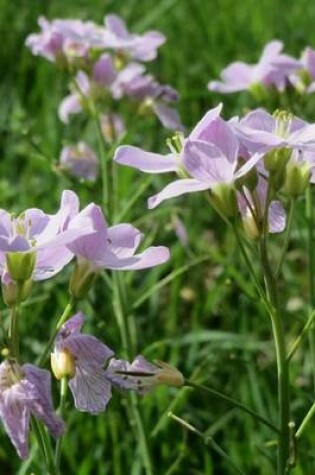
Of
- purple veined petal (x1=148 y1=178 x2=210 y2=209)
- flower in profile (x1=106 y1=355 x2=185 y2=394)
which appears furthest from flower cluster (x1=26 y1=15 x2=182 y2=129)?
flower in profile (x1=106 y1=355 x2=185 y2=394)

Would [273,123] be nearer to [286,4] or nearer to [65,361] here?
[65,361]

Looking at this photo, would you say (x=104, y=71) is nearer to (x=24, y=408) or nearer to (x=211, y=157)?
(x=211, y=157)

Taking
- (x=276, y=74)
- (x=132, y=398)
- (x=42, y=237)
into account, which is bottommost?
(x=132, y=398)

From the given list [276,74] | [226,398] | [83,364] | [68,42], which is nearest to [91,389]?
[83,364]

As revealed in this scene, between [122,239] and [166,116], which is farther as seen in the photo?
[166,116]

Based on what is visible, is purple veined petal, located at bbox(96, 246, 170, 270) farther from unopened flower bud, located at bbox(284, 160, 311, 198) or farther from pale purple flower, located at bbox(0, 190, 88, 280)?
unopened flower bud, located at bbox(284, 160, 311, 198)

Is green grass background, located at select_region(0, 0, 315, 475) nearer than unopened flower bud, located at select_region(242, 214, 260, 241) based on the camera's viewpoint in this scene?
No
